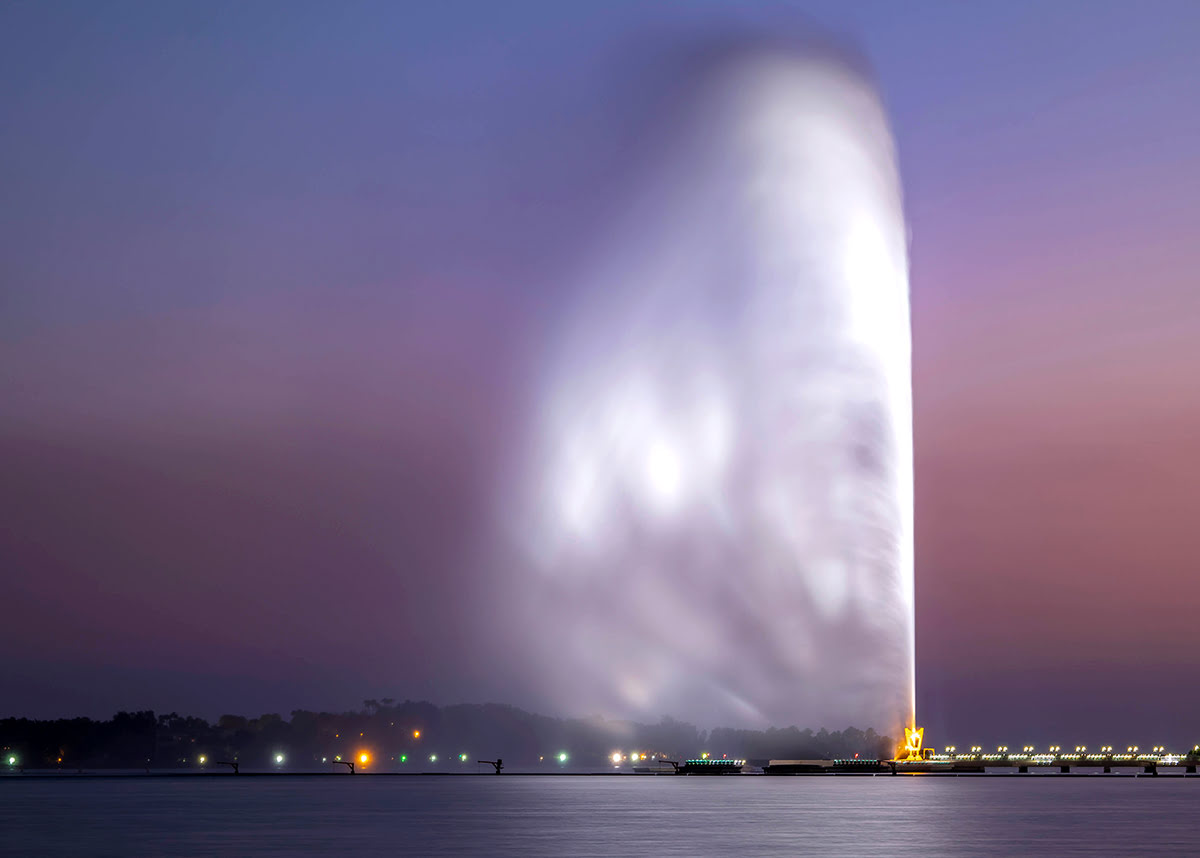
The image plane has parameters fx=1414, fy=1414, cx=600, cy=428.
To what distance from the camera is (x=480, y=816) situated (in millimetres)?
92812

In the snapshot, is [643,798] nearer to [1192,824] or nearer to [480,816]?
[480,816]

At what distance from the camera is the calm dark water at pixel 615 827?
197ft

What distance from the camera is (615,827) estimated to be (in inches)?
3017

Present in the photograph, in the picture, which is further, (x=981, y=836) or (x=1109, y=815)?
(x=1109, y=815)

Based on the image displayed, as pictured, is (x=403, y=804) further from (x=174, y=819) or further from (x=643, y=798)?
(x=174, y=819)

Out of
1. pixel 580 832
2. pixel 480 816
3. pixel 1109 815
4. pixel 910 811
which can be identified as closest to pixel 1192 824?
pixel 1109 815

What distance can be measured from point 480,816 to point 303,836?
79.8ft

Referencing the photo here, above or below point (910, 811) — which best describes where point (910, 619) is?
above

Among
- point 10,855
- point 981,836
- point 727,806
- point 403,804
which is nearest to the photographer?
point 10,855

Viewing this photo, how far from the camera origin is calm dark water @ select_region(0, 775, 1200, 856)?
59.9m

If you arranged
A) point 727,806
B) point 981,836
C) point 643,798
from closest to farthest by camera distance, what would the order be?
point 981,836 → point 727,806 → point 643,798

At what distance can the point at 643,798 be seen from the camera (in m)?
126

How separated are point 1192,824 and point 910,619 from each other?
51.7 m

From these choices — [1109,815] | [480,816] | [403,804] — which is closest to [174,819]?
[480,816]
